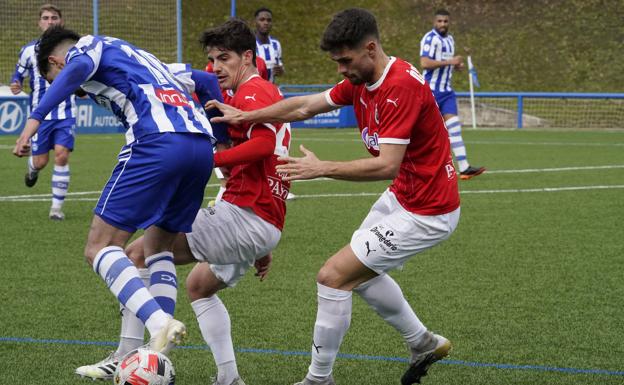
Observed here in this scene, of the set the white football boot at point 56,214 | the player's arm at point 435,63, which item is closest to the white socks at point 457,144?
the player's arm at point 435,63

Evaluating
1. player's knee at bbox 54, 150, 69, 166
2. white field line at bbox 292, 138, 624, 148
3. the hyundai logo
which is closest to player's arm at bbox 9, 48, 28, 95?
player's knee at bbox 54, 150, 69, 166

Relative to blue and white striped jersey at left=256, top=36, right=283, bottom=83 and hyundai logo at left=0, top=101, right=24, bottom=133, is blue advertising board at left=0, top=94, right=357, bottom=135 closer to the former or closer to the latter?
hyundai logo at left=0, top=101, right=24, bottom=133

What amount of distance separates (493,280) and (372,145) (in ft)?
9.87

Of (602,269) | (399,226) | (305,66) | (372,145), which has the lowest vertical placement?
(305,66)

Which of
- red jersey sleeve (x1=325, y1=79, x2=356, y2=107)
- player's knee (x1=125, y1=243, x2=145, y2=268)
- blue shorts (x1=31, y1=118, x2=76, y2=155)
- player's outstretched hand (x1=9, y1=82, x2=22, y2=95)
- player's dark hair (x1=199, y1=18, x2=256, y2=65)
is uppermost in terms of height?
player's dark hair (x1=199, y1=18, x2=256, y2=65)

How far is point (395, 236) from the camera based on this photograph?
4.77 meters

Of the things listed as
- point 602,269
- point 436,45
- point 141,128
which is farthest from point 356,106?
point 436,45

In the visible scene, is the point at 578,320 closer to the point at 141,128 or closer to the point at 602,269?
the point at 602,269

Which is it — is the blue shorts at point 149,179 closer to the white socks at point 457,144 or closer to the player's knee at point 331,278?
the player's knee at point 331,278

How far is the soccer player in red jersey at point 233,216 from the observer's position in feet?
16.1

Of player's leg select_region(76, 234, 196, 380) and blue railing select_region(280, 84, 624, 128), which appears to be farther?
blue railing select_region(280, 84, 624, 128)

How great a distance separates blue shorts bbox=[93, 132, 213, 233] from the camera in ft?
15.3

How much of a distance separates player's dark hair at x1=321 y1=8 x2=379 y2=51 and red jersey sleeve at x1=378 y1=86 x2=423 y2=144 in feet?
0.91

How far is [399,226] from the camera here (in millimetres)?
4797
